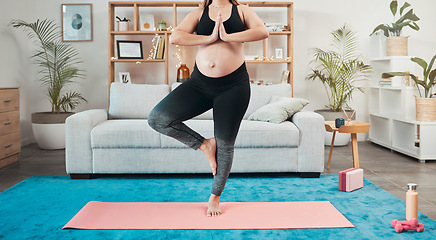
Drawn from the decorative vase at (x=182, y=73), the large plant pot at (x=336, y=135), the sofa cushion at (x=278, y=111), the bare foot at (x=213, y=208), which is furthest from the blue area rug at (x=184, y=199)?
the decorative vase at (x=182, y=73)

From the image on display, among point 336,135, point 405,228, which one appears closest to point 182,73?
point 336,135

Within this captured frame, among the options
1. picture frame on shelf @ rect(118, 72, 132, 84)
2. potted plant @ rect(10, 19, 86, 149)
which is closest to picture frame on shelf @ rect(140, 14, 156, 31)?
picture frame on shelf @ rect(118, 72, 132, 84)

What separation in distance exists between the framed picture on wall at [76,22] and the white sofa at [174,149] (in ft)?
8.18

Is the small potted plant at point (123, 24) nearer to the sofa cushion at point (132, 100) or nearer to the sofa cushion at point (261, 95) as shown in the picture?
the sofa cushion at point (132, 100)

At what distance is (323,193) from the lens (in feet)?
10.2

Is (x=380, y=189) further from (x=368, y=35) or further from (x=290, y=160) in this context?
(x=368, y=35)

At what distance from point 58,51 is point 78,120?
2456mm

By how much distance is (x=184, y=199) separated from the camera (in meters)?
2.95

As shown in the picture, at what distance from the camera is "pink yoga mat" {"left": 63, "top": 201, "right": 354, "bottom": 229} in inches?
92.8

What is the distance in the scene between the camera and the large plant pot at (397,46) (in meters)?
5.18

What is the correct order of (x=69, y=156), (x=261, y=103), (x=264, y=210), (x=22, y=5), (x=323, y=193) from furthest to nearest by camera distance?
(x=22, y=5), (x=261, y=103), (x=69, y=156), (x=323, y=193), (x=264, y=210)

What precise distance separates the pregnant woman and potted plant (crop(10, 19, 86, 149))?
3.25 meters

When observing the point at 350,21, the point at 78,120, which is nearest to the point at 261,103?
the point at 78,120

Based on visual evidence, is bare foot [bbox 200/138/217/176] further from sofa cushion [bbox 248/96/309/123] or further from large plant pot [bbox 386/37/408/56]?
large plant pot [bbox 386/37/408/56]
